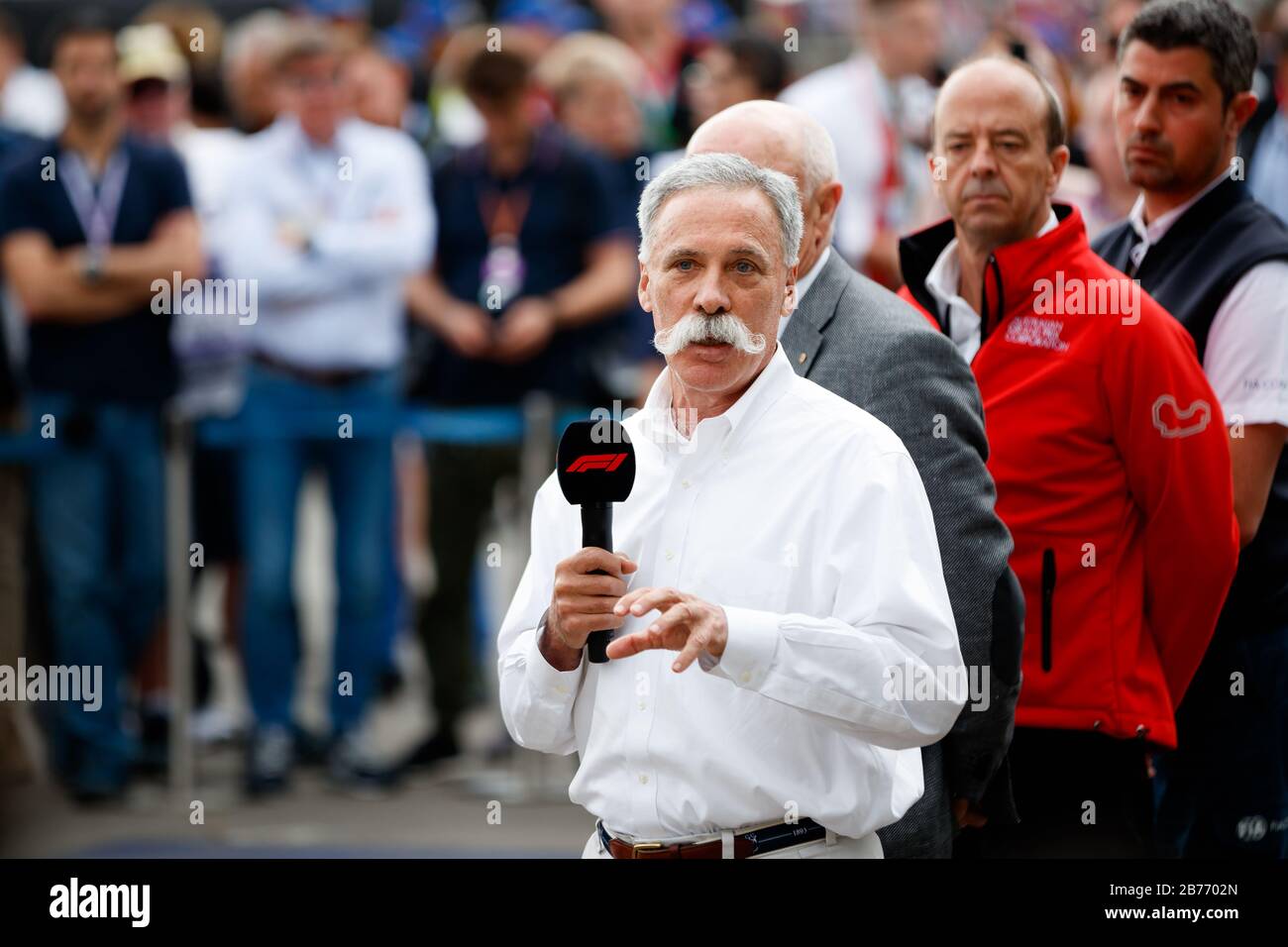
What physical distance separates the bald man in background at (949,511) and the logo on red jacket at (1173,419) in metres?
0.53

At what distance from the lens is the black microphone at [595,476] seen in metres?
3.44

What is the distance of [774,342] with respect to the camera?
12.4 feet

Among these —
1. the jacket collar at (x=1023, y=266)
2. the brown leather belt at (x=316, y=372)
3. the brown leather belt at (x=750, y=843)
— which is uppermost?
the brown leather belt at (x=316, y=372)

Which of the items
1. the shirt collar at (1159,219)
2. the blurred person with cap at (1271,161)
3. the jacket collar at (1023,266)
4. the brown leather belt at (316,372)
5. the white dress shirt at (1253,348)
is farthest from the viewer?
the blurred person with cap at (1271,161)

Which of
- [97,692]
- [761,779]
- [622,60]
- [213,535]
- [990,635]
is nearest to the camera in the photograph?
[761,779]

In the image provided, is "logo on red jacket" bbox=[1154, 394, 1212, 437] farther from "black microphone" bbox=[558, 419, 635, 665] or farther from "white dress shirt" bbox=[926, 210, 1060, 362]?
"black microphone" bbox=[558, 419, 635, 665]

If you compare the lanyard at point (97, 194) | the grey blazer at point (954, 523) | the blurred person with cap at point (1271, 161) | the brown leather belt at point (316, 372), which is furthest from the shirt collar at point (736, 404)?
the blurred person with cap at point (1271, 161)

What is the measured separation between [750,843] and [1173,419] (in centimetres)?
167

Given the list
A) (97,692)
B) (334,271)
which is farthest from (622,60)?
(97,692)

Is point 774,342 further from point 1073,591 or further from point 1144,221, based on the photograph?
point 1144,221

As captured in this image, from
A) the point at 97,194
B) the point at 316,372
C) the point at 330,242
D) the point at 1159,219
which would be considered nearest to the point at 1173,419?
the point at 1159,219

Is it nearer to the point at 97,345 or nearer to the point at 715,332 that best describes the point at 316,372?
the point at 97,345

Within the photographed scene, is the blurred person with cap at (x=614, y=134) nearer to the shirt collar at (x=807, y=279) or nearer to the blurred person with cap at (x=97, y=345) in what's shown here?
the blurred person with cap at (x=97, y=345)

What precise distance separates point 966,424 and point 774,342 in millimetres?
672
